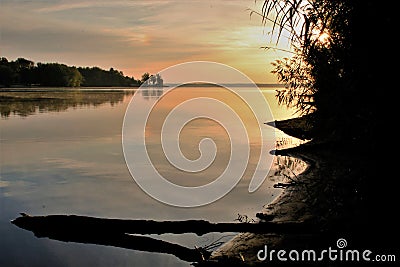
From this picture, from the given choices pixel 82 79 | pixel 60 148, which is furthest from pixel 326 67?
pixel 82 79

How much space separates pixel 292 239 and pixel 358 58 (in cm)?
303

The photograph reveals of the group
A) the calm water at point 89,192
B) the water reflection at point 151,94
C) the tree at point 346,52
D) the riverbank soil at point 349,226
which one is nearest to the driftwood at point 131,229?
the calm water at point 89,192

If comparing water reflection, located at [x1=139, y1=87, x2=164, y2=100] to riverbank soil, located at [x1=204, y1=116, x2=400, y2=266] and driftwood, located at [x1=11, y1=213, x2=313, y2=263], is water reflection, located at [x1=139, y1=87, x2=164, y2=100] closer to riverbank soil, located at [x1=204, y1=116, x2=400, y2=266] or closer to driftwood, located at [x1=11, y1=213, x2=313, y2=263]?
driftwood, located at [x1=11, y1=213, x2=313, y2=263]

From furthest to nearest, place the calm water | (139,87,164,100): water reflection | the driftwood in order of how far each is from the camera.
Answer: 1. (139,87,164,100): water reflection
2. the calm water
3. the driftwood

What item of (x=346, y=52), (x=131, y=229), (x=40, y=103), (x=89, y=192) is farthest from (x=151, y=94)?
(x=346, y=52)

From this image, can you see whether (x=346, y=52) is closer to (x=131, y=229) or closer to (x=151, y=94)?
(x=131, y=229)

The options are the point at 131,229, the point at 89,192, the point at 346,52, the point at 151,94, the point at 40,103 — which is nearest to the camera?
the point at 346,52

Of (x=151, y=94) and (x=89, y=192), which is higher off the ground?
(x=151, y=94)

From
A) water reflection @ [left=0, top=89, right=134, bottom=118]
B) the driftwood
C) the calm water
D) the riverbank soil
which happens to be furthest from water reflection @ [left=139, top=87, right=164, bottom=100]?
the riverbank soil

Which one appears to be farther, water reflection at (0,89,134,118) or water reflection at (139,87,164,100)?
water reflection at (139,87,164,100)

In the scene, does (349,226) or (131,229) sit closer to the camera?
(349,226)

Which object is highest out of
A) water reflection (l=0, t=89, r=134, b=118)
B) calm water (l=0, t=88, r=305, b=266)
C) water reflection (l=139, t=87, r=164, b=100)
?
water reflection (l=139, t=87, r=164, b=100)

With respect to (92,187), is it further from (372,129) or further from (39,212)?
(372,129)

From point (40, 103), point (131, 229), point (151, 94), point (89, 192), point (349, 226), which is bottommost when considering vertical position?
point (89, 192)
